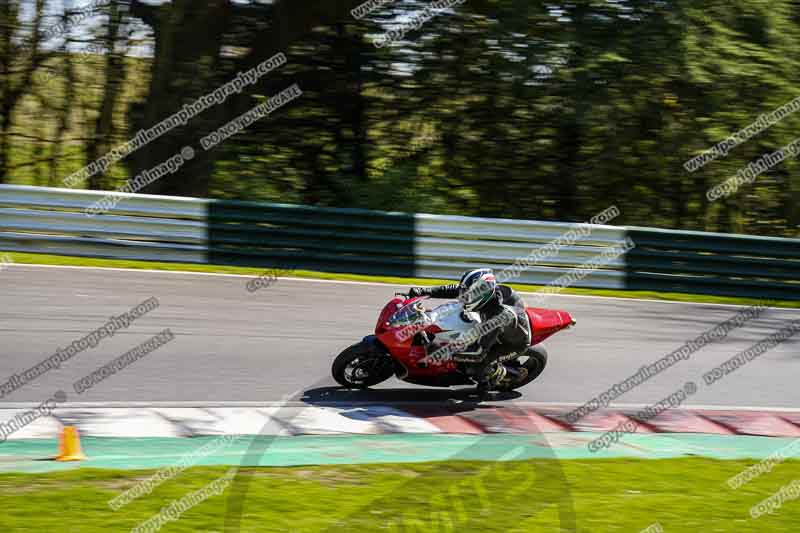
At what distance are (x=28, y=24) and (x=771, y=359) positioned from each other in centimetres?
1350

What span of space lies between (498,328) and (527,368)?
0.93 meters

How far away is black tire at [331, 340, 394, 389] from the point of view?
909 cm

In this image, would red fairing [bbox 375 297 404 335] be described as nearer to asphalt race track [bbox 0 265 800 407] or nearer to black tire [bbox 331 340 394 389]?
black tire [bbox 331 340 394 389]

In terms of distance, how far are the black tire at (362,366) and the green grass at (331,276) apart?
17.1 feet

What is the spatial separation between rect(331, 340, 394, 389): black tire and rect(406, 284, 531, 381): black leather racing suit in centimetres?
67

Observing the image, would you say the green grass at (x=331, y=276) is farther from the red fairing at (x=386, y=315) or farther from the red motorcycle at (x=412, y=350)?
the red fairing at (x=386, y=315)

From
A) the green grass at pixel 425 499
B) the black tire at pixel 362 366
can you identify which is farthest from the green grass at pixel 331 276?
the green grass at pixel 425 499

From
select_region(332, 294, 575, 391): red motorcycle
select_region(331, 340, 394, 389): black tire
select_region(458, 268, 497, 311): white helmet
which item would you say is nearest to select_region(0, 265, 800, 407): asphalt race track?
select_region(331, 340, 394, 389): black tire

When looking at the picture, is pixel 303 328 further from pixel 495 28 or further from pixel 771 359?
pixel 495 28

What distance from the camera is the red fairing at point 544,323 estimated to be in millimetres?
9594

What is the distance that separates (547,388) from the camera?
407 inches

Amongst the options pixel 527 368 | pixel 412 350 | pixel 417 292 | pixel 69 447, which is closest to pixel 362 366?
pixel 412 350

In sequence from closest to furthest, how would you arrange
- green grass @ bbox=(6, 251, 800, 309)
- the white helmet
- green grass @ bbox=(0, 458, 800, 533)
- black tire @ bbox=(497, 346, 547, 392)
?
green grass @ bbox=(0, 458, 800, 533) < the white helmet < black tire @ bbox=(497, 346, 547, 392) < green grass @ bbox=(6, 251, 800, 309)

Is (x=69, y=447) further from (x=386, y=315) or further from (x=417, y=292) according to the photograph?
(x=417, y=292)
